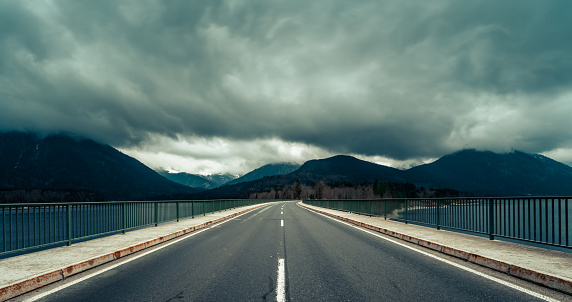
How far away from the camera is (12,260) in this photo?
24.7ft

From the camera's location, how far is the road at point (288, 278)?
4.84m

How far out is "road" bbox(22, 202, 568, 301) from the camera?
4.84 metres

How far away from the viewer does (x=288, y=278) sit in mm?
5828

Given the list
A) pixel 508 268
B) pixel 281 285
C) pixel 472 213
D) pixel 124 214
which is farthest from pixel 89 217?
pixel 472 213

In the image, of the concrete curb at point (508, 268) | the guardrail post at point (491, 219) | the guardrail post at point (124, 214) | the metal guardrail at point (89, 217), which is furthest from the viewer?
the guardrail post at point (124, 214)

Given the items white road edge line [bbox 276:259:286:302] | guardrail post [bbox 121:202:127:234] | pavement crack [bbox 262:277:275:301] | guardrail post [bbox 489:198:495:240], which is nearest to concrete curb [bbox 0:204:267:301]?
guardrail post [bbox 121:202:127:234]

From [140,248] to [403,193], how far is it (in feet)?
570

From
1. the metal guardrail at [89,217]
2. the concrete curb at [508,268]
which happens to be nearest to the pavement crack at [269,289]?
the concrete curb at [508,268]

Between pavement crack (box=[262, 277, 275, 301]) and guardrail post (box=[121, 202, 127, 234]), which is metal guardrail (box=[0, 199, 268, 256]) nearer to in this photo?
guardrail post (box=[121, 202, 127, 234])

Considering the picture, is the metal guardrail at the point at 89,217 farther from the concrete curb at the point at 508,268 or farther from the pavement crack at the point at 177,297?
the concrete curb at the point at 508,268

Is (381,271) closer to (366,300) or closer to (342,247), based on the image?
(366,300)

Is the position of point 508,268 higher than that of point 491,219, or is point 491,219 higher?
point 491,219

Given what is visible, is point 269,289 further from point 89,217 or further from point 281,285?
point 89,217

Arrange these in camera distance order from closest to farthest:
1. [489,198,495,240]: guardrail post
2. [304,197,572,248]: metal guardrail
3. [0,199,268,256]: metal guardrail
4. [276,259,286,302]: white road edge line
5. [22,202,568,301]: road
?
[276,259,286,302]: white road edge line
[22,202,568,301]: road
[304,197,572,248]: metal guardrail
[0,199,268,256]: metal guardrail
[489,198,495,240]: guardrail post
